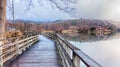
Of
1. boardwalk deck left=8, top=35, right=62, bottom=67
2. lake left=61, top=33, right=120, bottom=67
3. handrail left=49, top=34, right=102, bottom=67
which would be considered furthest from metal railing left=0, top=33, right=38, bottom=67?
lake left=61, top=33, right=120, bottom=67

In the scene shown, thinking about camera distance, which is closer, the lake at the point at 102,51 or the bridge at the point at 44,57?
the bridge at the point at 44,57

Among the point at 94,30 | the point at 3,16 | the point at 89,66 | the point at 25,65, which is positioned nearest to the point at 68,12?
the point at 3,16

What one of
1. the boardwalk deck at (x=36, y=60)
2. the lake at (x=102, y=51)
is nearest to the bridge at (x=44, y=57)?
the boardwalk deck at (x=36, y=60)

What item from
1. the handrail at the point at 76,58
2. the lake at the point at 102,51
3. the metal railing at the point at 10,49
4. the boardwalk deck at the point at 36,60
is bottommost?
the lake at the point at 102,51

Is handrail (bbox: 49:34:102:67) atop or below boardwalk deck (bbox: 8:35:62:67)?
atop

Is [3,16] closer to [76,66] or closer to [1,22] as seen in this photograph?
[1,22]

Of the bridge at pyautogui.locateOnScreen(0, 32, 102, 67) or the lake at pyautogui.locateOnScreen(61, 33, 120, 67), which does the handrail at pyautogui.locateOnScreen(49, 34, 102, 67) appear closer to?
the bridge at pyautogui.locateOnScreen(0, 32, 102, 67)

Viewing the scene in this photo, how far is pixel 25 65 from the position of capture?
1011cm

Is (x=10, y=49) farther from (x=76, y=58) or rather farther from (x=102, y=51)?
(x=102, y=51)

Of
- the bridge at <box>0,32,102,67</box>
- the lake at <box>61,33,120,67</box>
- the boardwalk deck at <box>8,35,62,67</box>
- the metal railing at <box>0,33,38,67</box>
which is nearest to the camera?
the bridge at <box>0,32,102,67</box>

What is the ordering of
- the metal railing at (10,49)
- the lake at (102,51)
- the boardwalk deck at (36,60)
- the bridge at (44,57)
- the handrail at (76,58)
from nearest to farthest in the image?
1. the handrail at (76,58)
2. the bridge at (44,57)
3. the metal railing at (10,49)
4. the boardwalk deck at (36,60)
5. the lake at (102,51)

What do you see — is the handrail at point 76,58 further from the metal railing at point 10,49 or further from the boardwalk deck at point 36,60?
the metal railing at point 10,49

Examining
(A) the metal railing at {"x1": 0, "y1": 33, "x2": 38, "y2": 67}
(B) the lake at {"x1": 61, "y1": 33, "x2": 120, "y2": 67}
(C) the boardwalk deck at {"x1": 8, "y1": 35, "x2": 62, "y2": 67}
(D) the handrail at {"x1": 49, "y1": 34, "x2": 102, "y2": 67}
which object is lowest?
(B) the lake at {"x1": 61, "y1": 33, "x2": 120, "y2": 67}

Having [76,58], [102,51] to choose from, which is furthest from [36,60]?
[102,51]
